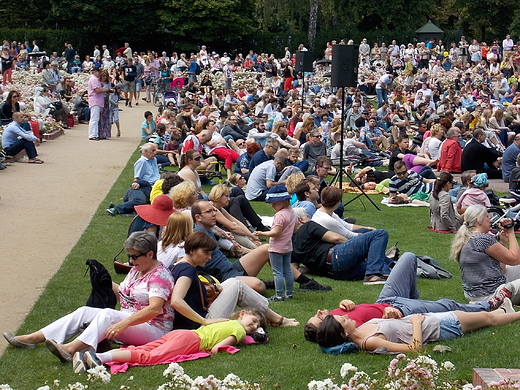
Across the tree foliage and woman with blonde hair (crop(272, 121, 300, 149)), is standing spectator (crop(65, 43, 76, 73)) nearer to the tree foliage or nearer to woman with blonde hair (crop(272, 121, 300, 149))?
the tree foliage

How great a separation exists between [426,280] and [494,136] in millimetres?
12028

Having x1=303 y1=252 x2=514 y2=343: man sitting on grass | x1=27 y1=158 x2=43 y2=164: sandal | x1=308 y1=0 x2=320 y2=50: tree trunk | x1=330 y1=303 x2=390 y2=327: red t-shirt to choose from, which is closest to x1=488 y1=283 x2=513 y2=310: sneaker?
x1=303 y1=252 x2=514 y2=343: man sitting on grass

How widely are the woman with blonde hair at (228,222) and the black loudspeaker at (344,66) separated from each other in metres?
4.26

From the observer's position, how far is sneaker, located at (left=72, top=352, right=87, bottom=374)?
627 cm

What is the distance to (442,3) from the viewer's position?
207 feet

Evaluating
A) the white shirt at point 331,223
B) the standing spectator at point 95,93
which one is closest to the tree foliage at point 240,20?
the standing spectator at point 95,93

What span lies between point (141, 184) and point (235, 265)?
186 inches

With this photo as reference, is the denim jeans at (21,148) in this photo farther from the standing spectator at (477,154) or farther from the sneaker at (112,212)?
the standing spectator at (477,154)

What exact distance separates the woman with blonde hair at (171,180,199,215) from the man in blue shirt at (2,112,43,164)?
888 centimetres

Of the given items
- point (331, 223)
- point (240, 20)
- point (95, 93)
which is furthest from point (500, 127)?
point (240, 20)

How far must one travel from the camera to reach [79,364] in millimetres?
6289

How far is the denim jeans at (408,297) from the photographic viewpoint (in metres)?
7.22

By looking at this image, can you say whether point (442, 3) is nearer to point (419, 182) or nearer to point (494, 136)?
point (494, 136)

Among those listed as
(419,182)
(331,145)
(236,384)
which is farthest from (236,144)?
(236,384)
